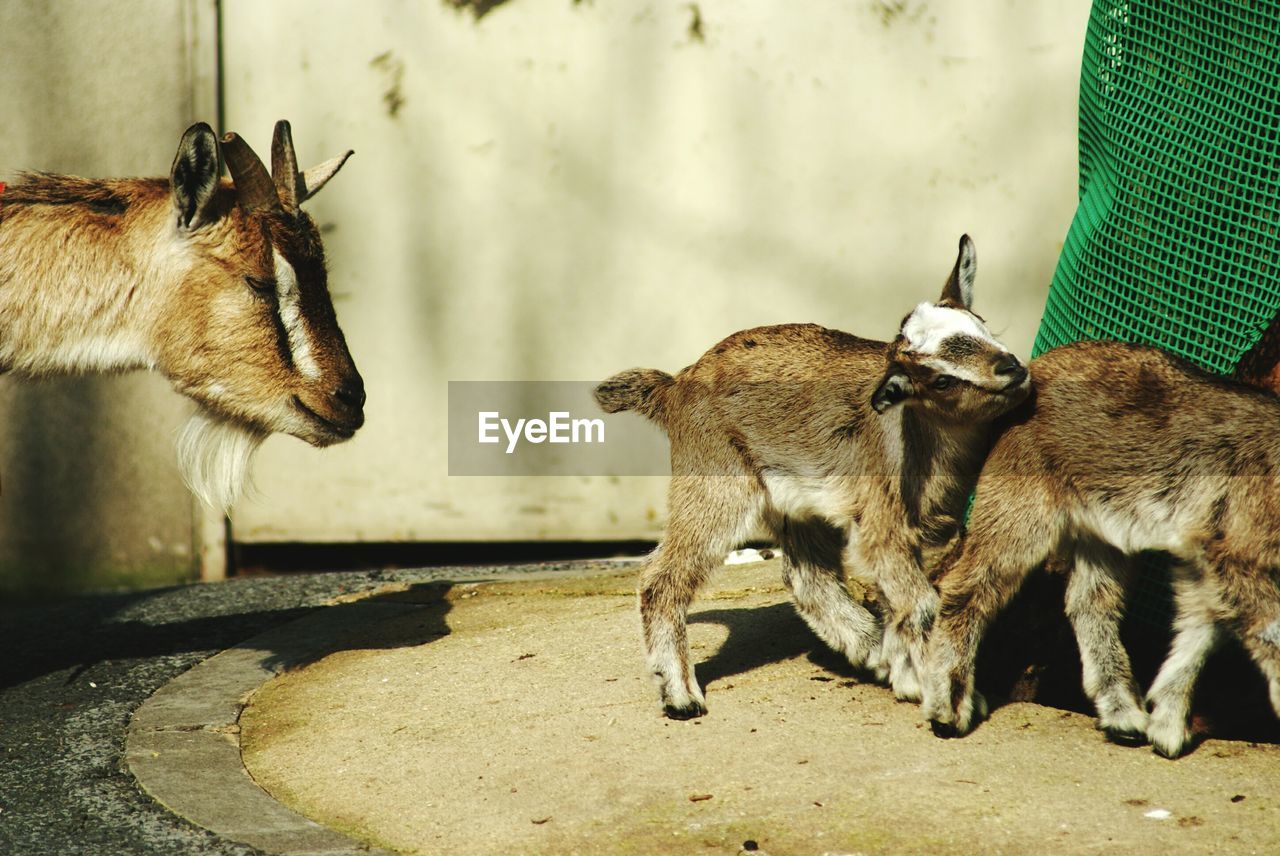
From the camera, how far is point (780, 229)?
25.8 feet

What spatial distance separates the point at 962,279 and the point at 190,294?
2943 millimetres

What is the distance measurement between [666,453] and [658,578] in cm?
298

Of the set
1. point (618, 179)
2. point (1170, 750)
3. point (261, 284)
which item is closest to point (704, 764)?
point (1170, 750)

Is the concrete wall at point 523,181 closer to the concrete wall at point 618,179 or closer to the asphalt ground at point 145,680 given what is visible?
the concrete wall at point 618,179

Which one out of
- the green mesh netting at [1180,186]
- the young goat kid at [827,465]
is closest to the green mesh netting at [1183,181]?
the green mesh netting at [1180,186]

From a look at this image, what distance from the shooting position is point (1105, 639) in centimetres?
479

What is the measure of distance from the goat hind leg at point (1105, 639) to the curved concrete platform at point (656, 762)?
0.10 m

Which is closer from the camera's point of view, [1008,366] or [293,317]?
[1008,366]

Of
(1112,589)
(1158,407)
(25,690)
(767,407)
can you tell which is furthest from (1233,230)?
(25,690)

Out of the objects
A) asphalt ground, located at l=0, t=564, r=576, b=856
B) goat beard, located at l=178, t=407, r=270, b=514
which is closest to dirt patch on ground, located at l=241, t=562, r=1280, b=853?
→ asphalt ground, located at l=0, t=564, r=576, b=856

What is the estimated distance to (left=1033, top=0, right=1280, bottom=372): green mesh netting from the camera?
4898mm

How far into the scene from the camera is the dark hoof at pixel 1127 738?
4.55m

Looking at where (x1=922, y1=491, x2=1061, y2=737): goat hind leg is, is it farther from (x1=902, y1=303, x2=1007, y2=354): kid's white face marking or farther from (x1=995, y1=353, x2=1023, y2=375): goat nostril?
(x1=902, y1=303, x2=1007, y2=354): kid's white face marking

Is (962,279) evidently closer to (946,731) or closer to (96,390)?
(946,731)
